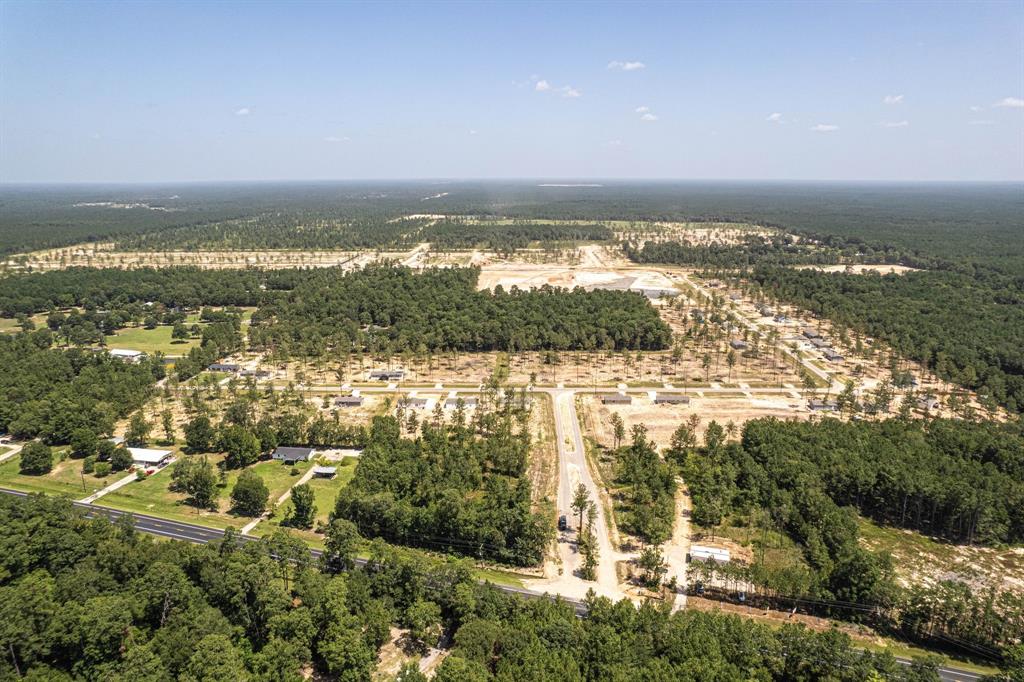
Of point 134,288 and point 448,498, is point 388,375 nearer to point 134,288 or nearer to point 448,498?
point 448,498

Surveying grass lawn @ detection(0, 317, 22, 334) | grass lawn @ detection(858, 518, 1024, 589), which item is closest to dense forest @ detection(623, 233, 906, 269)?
grass lawn @ detection(858, 518, 1024, 589)

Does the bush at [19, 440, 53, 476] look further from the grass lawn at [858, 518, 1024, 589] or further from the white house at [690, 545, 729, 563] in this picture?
the grass lawn at [858, 518, 1024, 589]

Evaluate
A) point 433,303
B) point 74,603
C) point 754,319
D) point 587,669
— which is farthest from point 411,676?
point 754,319

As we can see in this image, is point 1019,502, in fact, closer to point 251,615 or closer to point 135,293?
point 251,615

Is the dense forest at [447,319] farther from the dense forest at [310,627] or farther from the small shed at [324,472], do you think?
the dense forest at [310,627]

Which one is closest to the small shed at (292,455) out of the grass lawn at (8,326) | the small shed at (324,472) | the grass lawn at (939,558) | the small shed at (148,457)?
the small shed at (324,472)

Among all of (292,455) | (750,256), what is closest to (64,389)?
(292,455)
